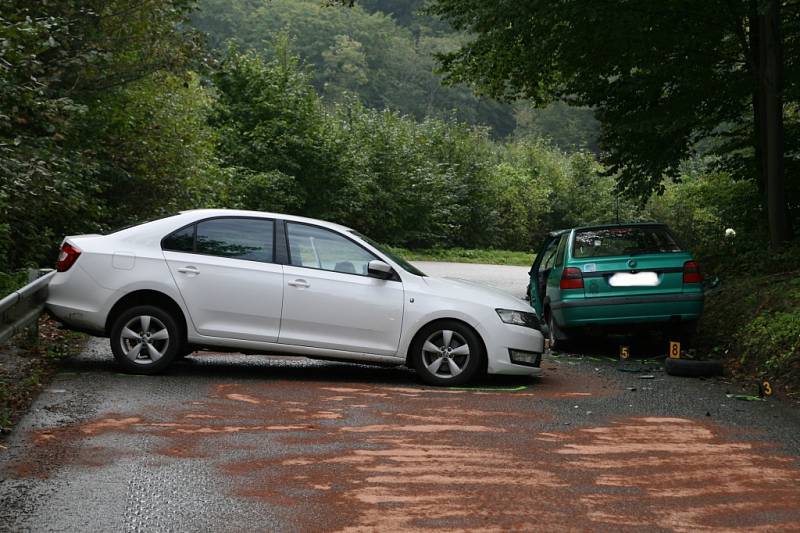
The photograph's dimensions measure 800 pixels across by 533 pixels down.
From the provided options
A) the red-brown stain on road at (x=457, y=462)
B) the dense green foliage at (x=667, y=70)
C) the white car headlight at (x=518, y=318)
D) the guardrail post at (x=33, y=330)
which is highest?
the dense green foliage at (x=667, y=70)

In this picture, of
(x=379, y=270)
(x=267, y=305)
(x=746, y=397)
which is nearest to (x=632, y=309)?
(x=746, y=397)

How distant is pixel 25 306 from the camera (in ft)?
33.9

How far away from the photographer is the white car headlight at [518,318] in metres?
11.1

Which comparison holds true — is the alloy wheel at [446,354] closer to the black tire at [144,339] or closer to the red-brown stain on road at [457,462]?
the red-brown stain on road at [457,462]

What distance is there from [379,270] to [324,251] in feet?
1.94

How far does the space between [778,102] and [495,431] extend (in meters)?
11.7

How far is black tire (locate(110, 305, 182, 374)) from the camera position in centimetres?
1067

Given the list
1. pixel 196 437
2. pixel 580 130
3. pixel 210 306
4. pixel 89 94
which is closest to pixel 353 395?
pixel 210 306

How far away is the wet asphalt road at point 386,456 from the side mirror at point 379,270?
105 cm

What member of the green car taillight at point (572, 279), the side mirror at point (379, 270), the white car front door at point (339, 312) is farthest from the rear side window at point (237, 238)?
the green car taillight at point (572, 279)

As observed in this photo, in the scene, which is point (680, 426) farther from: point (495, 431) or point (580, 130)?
point (580, 130)

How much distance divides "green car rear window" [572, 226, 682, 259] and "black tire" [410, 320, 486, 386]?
11.3 feet

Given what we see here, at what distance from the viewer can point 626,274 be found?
1357 cm

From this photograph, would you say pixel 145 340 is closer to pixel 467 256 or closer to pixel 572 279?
pixel 572 279
